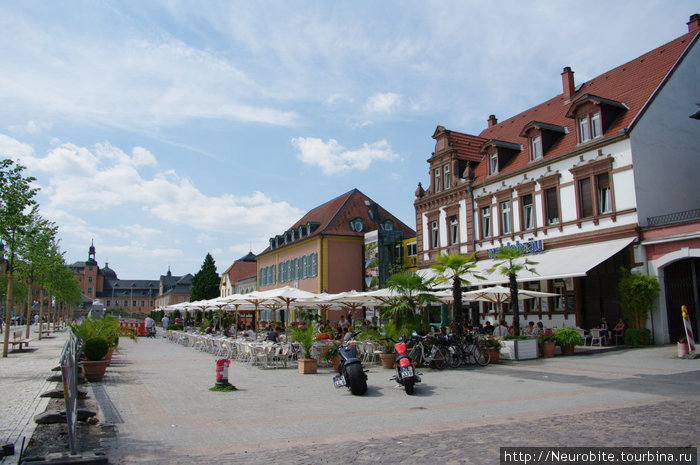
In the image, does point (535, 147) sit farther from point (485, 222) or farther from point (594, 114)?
point (485, 222)

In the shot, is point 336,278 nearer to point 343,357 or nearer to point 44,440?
point 343,357

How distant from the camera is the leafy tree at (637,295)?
19.5 meters

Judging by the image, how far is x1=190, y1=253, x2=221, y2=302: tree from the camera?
7581 centimetres

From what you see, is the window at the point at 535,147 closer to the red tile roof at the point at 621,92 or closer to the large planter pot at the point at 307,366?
the red tile roof at the point at 621,92

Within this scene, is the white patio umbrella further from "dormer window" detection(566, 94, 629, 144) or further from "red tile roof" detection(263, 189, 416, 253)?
"red tile roof" detection(263, 189, 416, 253)

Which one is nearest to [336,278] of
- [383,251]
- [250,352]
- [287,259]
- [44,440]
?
[383,251]

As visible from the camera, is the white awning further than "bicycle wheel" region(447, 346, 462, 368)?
Yes

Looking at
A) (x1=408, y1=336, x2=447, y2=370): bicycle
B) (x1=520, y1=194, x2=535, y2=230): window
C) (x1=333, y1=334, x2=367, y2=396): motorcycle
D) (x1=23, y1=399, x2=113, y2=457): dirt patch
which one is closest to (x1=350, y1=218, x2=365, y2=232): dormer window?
(x1=520, y1=194, x2=535, y2=230): window

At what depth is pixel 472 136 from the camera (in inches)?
1292

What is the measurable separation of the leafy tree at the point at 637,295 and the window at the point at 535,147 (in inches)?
277

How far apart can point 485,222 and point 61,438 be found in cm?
2394

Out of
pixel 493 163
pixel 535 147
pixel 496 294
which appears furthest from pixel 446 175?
pixel 496 294

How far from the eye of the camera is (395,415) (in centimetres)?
870

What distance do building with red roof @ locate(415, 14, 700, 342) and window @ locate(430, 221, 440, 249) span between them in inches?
138
